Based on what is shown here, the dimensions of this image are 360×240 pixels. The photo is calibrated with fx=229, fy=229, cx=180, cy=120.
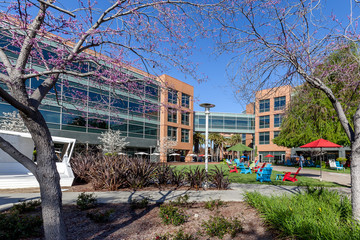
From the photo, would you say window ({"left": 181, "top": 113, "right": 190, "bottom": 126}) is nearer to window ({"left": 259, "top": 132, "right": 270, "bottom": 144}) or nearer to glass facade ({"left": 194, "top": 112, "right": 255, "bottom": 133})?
glass facade ({"left": 194, "top": 112, "right": 255, "bottom": 133})

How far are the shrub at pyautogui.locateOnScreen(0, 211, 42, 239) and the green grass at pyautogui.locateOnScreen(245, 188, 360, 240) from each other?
4.79 metres

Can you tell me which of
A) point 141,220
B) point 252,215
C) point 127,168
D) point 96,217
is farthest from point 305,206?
point 127,168

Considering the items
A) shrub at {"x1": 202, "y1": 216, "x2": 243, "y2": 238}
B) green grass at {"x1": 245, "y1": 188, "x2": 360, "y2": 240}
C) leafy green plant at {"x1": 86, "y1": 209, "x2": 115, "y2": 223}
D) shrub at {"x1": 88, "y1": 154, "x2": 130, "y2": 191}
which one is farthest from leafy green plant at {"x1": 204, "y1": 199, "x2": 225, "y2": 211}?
shrub at {"x1": 88, "y1": 154, "x2": 130, "y2": 191}

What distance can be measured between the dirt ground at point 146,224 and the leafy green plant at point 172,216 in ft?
0.33

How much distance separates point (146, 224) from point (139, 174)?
13.8 ft

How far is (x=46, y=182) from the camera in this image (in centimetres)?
363

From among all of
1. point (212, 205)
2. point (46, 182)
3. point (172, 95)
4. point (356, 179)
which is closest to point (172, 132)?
point (212, 205)

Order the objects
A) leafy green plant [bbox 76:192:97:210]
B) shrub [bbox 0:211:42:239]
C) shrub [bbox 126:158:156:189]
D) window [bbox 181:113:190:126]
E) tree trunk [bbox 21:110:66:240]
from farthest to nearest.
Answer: window [bbox 181:113:190:126] → shrub [bbox 126:158:156:189] → leafy green plant [bbox 76:192:97:210] → shrub [bbox 0:211:42:239] → tree trunk [bbox 21:110:66:240]

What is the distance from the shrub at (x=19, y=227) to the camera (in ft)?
14.3

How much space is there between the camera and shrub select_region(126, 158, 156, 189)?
29.8 feet

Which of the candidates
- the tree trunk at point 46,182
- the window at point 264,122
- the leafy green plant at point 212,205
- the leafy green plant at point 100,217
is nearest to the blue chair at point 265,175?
the leafy green plant at point 212,205

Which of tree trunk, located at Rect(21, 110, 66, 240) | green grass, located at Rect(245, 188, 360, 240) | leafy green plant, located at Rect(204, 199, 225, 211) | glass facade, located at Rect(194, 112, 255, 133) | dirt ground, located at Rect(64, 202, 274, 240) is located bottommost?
dirt ground, located at Rect(64, 202, 274, 240)

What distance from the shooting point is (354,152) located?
14.3ft

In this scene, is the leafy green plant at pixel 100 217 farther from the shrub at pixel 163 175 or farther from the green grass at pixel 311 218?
the shrub at pixel 163 175
